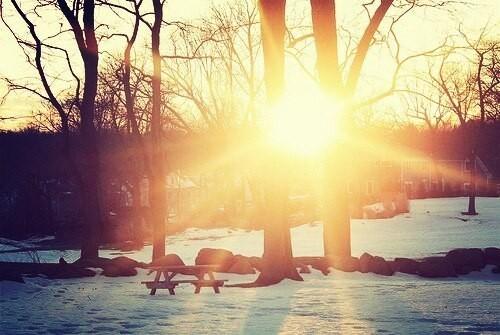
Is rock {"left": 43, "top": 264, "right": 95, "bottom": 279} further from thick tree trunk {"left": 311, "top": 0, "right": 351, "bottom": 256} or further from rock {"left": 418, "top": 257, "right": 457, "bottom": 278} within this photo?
rock {"left": 418, "top": 257, "right": 457, "bottom": 278}

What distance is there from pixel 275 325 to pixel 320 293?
3.71m

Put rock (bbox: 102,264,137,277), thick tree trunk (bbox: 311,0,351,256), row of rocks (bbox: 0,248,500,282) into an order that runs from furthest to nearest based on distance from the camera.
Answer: thick tree trunk (bbox: 311,0,351,256), rock (bbox: 102,264,137,277), row of rocks (bbox: 0,248,500,282)

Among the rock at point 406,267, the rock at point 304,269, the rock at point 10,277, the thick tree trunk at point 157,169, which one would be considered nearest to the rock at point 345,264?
the rock at point 304,269

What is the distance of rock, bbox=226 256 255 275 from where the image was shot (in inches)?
635

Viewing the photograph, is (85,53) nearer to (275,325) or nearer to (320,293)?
(320,293)

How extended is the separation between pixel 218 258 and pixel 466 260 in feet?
21.0

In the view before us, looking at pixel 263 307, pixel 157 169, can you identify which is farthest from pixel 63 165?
pixel 263 307

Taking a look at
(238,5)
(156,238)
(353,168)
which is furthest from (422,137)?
(156,238)

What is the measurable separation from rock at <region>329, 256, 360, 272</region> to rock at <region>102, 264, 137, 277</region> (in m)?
4.92

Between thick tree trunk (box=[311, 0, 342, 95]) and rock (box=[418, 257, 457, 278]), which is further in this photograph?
thick tree trunk (box=[311, 0, 342, 95])

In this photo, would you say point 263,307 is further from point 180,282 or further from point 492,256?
point 492,256

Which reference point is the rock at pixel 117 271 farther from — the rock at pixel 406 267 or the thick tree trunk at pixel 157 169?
the rock at pixel 406 267

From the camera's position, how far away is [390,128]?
84.9 meters

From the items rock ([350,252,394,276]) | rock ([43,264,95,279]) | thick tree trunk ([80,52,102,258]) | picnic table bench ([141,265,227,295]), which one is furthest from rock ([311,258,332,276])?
thick tree trunk ([80,52,102,258])
